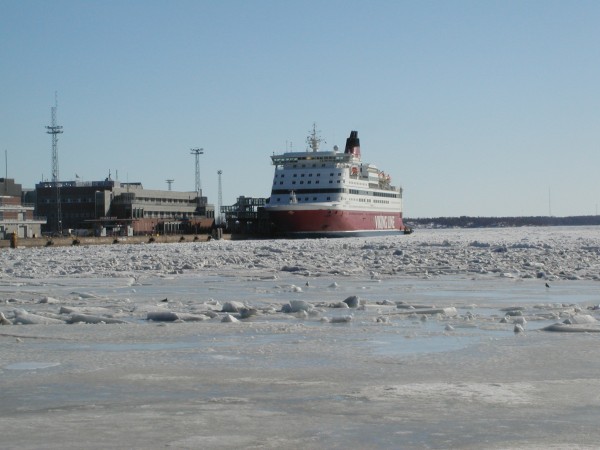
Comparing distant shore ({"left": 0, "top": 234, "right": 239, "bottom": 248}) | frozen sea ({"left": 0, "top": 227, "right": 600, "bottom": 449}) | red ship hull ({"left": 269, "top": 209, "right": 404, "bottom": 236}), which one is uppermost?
red ship hull ({"left": 269, "top": 209, "right": 404, "bottom": 236})

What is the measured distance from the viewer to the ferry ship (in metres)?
68.8

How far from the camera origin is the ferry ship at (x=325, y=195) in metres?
68.8

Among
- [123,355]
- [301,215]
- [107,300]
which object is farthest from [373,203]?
[123,355]

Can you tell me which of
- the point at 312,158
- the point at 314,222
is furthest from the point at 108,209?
the point at 314,222

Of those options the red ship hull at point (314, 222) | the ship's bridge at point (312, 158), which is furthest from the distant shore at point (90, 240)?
the ship's bridge at point (312, 158)

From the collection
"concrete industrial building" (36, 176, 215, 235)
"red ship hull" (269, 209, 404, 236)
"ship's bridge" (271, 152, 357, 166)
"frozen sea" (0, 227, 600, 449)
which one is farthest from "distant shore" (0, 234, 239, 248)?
"frozen sea" (0, 227, 600, 449)

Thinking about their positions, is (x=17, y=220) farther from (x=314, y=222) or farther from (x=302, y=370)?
(x=302, y=370)

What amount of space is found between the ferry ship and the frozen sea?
54.5 m

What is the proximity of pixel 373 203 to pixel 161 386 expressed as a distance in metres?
75.9

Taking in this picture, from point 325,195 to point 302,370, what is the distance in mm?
65689

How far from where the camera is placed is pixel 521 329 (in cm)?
894

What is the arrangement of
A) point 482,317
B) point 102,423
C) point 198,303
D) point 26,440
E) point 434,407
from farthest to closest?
point 198,303, point 482,317, point 434,407, point 102,423, point 26,440

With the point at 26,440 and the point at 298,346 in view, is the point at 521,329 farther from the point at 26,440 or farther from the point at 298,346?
the point at 26,440

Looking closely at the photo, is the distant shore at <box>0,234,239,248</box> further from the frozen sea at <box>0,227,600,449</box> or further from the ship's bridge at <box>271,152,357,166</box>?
the frozen sea at <box>0,227,600,449</box>
